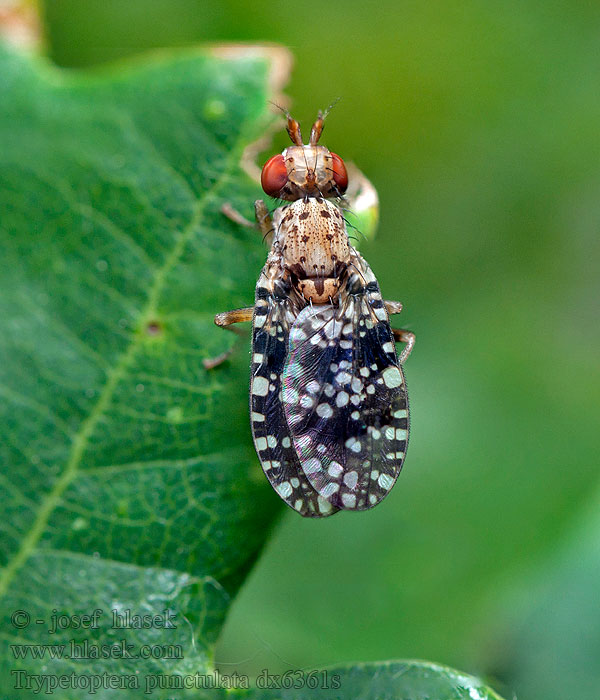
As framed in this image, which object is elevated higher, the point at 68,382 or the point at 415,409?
the point at 415,409

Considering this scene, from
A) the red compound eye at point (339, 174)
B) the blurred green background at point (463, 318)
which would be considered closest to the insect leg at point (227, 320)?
the red compound eye at point (339, 174)

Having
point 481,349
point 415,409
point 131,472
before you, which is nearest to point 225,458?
point 131,472

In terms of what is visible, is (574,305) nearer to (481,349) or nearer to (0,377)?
(481,349)

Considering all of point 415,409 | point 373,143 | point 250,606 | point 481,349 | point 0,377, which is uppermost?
point 373,143

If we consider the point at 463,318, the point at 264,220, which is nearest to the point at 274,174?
the point at 264,220

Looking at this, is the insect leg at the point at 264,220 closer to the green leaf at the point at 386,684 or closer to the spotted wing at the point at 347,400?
the spotted wing at the point at 347,400
